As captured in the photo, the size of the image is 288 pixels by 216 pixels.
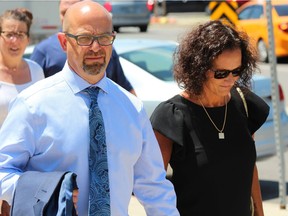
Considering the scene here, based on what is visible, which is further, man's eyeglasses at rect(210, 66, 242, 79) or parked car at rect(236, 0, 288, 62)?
parked car at rect(236, 0, 288, 62)

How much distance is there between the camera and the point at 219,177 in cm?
365

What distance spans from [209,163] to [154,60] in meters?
5.45

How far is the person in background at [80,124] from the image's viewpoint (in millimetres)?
2900

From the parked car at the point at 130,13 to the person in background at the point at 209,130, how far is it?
1015 inches

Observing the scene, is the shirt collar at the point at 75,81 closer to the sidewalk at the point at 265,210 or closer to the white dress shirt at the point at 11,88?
the white dress shirt at the point at 11,88

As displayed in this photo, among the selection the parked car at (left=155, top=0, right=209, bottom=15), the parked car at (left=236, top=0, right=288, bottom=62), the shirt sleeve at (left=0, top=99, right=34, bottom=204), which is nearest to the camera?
the shirt sleeve at (left=0, top=99, right=34, bottom=204)

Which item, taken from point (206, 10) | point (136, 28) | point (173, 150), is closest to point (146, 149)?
point (173, 150)

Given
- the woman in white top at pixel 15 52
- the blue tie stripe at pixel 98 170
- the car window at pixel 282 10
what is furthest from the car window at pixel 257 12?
the blue tie stripe at pixel 98 170

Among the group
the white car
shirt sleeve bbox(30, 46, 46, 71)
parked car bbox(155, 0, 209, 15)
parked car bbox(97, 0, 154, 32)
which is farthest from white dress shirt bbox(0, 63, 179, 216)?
parked car bbox(155, 0, 209, 15)

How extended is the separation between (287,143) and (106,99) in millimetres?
6004

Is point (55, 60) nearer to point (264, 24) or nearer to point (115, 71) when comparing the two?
point (115, 71)

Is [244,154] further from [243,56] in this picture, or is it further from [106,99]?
[106,99]

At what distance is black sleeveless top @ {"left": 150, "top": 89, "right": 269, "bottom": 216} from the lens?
3645 millimetres

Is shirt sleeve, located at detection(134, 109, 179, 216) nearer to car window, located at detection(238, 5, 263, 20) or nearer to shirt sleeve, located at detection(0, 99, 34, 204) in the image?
shirt sleeve, located at detection(0, 99, 34, 204)
